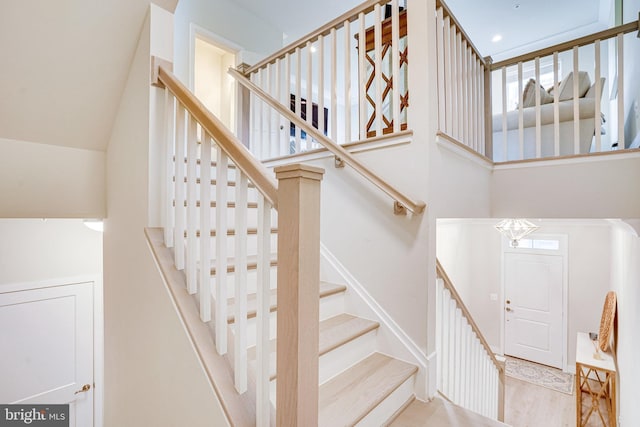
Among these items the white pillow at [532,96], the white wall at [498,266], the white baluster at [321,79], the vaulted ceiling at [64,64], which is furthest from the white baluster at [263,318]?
the white wall at [498,266]

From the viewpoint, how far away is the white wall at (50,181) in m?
1.62

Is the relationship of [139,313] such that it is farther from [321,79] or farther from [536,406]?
[536,406]

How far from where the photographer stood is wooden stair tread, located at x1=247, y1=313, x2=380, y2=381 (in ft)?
5.33

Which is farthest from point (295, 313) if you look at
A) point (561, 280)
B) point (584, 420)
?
point (561, 280)

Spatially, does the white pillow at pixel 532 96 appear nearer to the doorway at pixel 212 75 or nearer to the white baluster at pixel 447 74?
the white baluster at pixel 447 74

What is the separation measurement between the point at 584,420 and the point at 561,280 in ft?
6.60

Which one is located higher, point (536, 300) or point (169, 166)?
point (169, 166)

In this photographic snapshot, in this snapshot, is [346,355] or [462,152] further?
[462,152]

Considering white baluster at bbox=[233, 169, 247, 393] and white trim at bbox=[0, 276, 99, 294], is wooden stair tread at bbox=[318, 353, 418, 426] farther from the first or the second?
white trim at bbox=[0, 276, 99, 294]

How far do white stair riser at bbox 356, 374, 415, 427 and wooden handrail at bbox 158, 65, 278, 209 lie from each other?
119cm

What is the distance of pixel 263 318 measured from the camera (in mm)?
939

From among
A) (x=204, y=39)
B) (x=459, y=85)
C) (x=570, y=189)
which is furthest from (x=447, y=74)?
(x=204, y=39)

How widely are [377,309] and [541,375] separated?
4623mm

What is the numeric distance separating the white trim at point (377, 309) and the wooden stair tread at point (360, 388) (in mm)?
78
